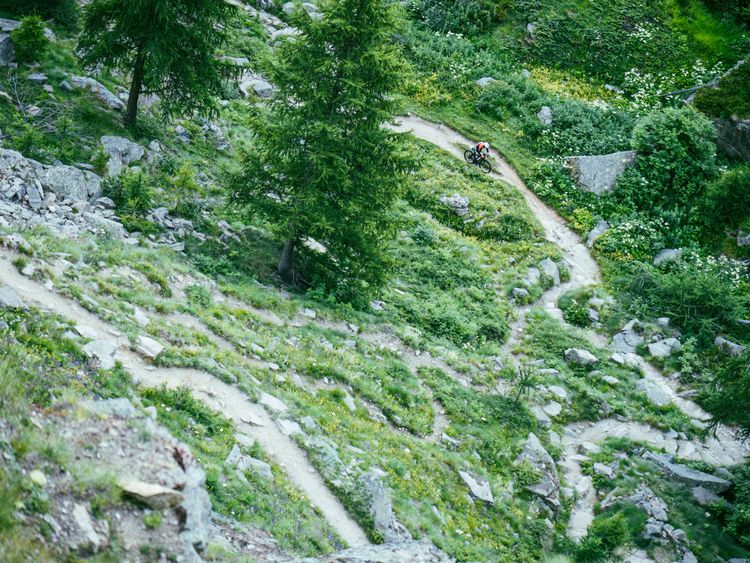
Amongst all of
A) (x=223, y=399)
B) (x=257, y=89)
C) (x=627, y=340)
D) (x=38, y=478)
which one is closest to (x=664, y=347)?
(x=627, y=340)

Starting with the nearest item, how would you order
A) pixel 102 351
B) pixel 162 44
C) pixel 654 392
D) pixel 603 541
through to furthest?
1. pixel 102 351
2. pixel 603 541
3. pixel 162 44
4. pixel 654 392

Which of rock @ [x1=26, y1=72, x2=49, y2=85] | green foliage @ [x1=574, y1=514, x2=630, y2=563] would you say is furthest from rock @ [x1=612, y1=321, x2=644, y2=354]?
rock @ [x1=26, y1=72, x2=49, y2=85]

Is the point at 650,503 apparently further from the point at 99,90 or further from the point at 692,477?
the point at 99,90

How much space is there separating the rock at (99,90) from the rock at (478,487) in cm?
1919

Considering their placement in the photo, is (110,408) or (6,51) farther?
(6,51)

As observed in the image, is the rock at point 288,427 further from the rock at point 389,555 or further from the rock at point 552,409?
the rock at point 552,409

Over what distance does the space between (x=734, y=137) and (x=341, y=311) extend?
29.7 m

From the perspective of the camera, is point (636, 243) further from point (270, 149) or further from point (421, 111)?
point (270, 149)

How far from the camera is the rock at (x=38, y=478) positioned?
24.7 feet

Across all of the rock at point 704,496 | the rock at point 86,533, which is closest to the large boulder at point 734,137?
the rock at point 704,496

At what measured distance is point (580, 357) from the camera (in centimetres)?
2541

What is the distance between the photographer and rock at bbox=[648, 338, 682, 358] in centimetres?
2681

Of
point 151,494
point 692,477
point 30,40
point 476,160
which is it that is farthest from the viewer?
point 476,160

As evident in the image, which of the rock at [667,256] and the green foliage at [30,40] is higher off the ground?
the green foliage at [30,40]
